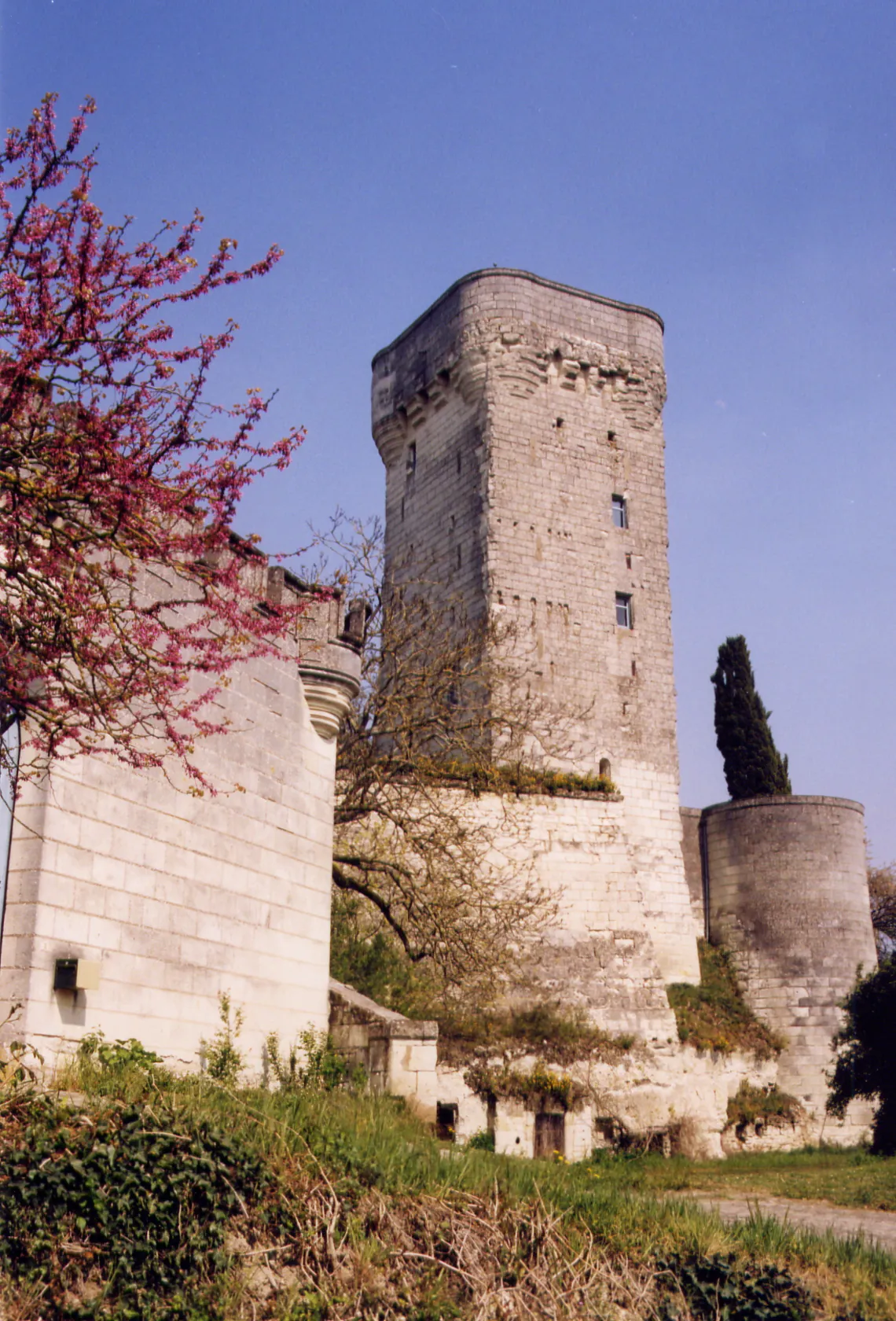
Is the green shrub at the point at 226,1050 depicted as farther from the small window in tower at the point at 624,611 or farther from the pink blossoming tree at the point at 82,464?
the small window in tower at the point at 624,611

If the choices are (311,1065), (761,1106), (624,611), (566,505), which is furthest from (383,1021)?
(566,505)

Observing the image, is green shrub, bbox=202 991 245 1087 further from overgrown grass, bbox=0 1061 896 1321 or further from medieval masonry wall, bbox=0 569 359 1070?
overgrown grass, bbox=0 1061 896 1321

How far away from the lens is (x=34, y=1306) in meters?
5.71

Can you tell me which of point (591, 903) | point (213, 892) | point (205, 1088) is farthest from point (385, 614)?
point (205, 1088)

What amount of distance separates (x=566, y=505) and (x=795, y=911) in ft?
32.1

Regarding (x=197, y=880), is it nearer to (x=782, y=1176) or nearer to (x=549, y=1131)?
(x=782, y=1176)

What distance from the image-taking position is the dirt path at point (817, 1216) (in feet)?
28.6

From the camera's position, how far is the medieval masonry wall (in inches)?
306

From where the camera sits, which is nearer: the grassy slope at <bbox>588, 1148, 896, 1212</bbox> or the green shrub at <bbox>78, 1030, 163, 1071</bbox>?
the green shrub at <bbox>78, 1030, 163, 1071</bbox>

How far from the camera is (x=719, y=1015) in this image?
24.8 m

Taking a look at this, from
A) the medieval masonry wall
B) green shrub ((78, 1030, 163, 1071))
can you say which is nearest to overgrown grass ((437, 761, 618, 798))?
the medieval masonry wall

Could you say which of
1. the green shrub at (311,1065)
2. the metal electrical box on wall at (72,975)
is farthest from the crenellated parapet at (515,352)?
the metal electrical box on wall at (72,975)

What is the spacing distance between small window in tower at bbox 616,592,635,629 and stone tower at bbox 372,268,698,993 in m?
0.04

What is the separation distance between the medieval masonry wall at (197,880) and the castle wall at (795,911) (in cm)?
1657
